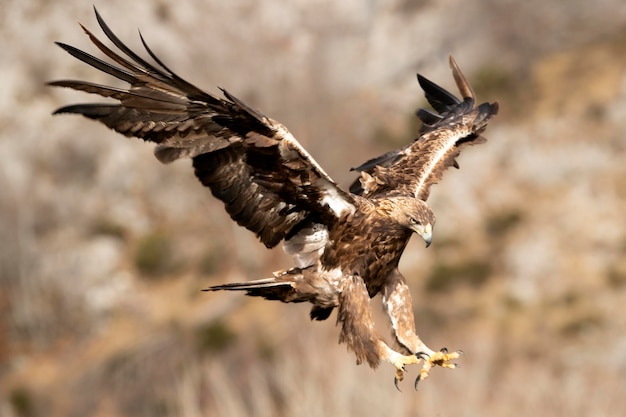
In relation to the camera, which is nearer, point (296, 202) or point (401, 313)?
point (296, 202)

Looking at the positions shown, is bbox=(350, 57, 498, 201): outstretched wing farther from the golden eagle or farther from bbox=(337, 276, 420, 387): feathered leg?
bbox=(337, 276, 420, 387): feathered leg

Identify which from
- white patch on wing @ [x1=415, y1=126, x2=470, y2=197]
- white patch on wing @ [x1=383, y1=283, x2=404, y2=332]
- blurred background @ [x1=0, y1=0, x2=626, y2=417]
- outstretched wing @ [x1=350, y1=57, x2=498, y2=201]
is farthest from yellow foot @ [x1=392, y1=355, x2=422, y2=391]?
blurred background @ [x1=0, y1=0, x2=626, y2=417]

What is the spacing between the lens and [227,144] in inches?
255

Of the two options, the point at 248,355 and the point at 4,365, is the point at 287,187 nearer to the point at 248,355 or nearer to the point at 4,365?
the point at 248,355

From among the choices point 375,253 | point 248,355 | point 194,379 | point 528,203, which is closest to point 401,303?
point 375,253

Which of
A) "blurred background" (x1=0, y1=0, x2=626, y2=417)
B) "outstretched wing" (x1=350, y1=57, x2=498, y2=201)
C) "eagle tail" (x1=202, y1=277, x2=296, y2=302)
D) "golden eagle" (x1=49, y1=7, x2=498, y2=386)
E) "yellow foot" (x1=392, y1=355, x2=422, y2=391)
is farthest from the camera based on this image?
"blurred background" (x1=0, y1=0, x2=626, y2=417)

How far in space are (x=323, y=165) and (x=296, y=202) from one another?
2966cm

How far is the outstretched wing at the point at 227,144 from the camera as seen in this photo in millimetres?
6152

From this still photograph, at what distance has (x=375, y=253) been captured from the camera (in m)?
6.88

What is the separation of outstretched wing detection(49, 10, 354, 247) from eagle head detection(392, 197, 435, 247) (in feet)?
1.22

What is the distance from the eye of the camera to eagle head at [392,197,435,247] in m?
6.60

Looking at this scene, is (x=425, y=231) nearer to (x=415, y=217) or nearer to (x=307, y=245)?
(x=415, y=217)

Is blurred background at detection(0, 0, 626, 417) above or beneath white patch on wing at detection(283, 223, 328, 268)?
above

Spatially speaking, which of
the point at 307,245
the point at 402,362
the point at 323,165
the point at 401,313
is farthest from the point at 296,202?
the point at 323,165
